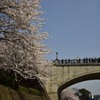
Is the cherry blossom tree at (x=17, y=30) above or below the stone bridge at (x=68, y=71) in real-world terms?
above

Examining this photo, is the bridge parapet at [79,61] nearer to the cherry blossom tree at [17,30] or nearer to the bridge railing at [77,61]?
the bridge railing at [77,61]

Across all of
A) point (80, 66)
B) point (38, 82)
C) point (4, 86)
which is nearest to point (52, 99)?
point (80, 66)

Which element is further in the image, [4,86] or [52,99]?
[52,99]

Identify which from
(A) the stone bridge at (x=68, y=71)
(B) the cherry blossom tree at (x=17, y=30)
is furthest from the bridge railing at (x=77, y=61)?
(B) the cherry blossom tree at (x=17, y=30)

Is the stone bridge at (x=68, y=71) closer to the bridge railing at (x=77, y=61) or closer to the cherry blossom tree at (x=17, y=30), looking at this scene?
the bridge railing at (x=77, y=61)

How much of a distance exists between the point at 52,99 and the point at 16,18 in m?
35.5

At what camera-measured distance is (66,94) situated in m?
78.8

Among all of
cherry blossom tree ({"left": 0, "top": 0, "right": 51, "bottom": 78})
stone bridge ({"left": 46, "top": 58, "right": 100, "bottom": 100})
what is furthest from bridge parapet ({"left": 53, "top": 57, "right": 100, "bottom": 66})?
cherry blossom tree ({"left": 0, "top": 0, "right": 51, "bottom": 78})

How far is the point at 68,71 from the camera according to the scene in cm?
5212

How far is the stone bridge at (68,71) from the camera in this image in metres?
50.8

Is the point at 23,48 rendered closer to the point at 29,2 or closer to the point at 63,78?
the point at 29,2

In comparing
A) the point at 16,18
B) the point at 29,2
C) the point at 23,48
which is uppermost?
the point at 29,2

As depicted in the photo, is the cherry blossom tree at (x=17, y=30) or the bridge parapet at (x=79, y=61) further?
the bridge parapet at (x=79, y=61)

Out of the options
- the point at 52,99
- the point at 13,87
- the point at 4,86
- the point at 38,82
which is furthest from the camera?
the point at 52,99
